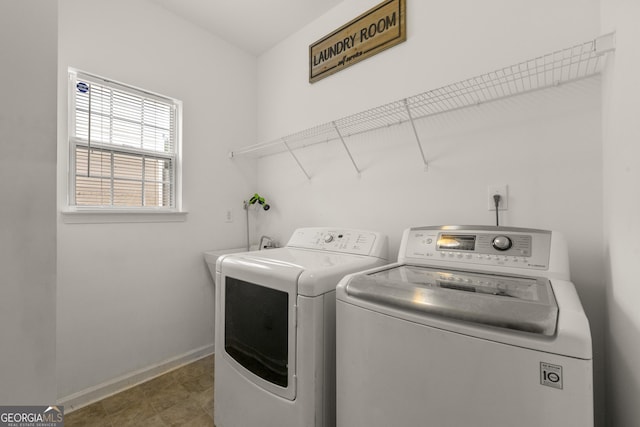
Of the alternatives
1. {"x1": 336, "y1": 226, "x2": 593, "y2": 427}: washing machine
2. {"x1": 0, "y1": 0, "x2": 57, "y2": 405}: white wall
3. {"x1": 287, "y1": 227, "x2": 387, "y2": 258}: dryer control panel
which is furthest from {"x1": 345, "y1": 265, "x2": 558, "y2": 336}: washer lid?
{"x1": 0, "y1": 0, "x2": 57, "y2": 405}: white wall

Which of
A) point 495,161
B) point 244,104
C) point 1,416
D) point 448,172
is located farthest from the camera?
point 244,104

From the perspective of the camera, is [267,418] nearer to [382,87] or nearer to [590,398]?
[590,398]

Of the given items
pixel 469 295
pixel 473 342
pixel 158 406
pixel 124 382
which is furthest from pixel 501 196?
pixel 124 382

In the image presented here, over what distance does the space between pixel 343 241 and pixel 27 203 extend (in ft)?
4.56

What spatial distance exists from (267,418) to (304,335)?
1.61 ft

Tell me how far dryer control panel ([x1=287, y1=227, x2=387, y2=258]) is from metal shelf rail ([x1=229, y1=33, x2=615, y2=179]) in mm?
552

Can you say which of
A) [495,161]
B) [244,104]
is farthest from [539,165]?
[244,104]

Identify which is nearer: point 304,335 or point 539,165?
point 304,335

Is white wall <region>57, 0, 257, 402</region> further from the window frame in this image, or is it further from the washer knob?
the washer knob

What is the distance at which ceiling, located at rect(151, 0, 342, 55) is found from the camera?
212 centimetres

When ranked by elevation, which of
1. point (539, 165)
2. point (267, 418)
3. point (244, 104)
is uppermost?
point (244, 104)

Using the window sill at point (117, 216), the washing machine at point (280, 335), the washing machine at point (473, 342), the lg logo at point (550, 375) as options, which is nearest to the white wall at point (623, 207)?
the washing machine at point (473, 342)

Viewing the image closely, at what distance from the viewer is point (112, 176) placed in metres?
1.94

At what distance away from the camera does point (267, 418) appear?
122cm
